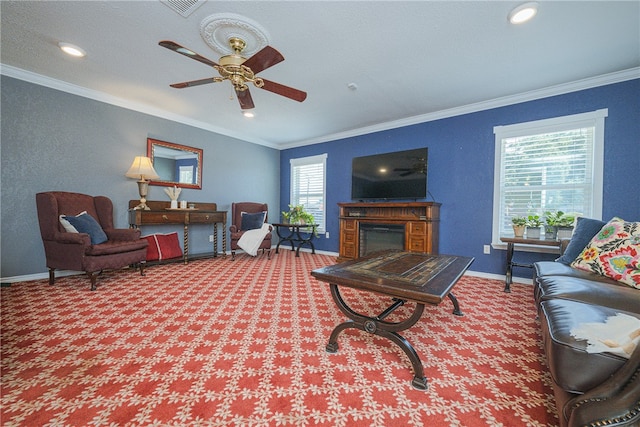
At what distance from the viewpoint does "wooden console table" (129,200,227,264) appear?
3.58 m

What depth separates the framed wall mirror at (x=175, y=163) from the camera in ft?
13.2

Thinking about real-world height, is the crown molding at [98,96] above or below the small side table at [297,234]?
above

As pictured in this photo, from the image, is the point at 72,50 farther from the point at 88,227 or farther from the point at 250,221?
the point at 250,221

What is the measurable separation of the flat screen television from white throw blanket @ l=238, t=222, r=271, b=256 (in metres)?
1.86

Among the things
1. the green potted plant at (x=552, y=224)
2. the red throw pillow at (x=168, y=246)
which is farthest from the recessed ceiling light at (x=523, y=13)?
the red throw pillow at (x=168, y=246)

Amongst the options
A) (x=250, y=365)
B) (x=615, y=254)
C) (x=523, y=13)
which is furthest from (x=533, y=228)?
(x=250, y=365)

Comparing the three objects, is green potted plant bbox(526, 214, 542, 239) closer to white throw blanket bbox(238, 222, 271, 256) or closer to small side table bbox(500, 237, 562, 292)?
small side table bbox(500, 237, 562, 292)

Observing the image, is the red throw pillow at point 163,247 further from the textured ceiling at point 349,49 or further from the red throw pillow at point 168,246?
the textured ceiling at point 349,49

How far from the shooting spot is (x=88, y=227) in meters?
2.87

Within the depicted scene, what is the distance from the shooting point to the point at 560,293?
4.61 feet

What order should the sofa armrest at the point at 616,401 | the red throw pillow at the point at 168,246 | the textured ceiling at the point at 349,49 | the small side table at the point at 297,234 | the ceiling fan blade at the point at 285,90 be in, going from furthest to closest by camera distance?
the small side table at the point at 297,234 → the red throw pillow at the point at 168,246 → the ceiling fan blade at the point at 285,90 → the textured ceiling at the point at 349,49 → the sofa armrest at the point at 616,401

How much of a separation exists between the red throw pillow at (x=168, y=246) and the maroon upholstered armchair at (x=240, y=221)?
2.77 ft

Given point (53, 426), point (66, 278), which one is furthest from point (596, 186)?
point (66, 278)

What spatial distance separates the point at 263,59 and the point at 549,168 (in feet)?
11.7
